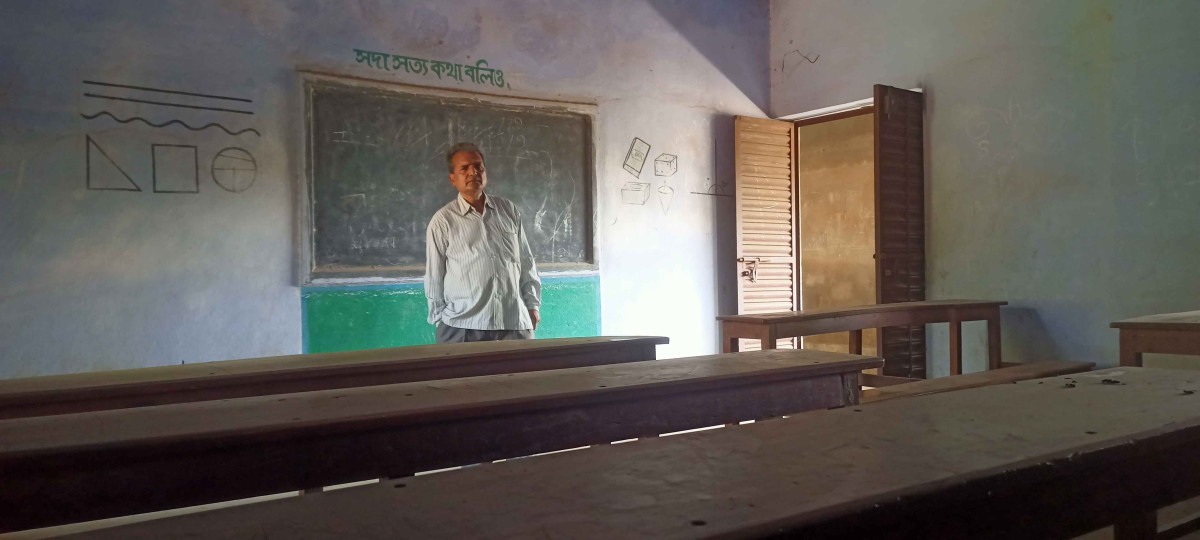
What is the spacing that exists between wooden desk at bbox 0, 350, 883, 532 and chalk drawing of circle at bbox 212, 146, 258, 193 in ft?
8.25

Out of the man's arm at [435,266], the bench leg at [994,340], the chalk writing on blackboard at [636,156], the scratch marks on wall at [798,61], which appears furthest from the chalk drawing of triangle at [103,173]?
the bench leg at [994,340]

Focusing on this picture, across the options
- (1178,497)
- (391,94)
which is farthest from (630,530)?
(391,94)

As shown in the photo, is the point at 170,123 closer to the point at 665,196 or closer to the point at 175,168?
the point at 175,168

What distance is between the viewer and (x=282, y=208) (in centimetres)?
390

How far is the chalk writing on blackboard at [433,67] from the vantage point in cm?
417

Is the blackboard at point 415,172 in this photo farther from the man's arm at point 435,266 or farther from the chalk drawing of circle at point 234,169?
the man's arm at point 435,266

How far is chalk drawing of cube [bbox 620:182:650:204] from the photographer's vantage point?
5105 mm

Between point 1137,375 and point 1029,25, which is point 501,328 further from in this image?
point 1029,25

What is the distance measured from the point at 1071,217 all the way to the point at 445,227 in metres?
3.32

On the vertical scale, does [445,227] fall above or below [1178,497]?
above

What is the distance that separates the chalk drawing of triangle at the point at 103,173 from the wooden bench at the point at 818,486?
319 centimetres

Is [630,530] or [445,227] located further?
[445,227]

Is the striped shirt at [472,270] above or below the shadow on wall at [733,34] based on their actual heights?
below

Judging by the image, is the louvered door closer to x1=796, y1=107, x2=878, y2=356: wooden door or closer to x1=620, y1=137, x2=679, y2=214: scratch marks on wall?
x1=620, y1=137, x2=679, y2=214: scratch marks on wall
